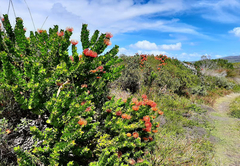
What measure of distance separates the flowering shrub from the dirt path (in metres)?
2.56

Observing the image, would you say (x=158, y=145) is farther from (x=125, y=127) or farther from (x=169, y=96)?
(x=169, y=96)

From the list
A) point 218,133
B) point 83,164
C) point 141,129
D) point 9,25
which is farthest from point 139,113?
point 218,133

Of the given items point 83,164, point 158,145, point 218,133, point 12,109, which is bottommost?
point 218,133

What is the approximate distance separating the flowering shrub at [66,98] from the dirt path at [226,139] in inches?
101

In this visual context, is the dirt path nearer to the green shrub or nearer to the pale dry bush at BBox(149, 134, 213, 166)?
the pale dry bush at BBox(149, 134, 213, 166)

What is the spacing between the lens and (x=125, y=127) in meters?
2.41

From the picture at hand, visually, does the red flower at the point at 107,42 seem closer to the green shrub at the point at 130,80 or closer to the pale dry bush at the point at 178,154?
the pale dry bush at the point at 178,154

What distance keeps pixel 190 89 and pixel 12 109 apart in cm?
980

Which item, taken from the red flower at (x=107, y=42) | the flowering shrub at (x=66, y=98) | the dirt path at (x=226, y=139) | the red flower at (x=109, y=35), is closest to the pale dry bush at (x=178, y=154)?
the dirt path at (x=226, y=139)

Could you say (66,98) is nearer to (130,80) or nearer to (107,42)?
(107,42)

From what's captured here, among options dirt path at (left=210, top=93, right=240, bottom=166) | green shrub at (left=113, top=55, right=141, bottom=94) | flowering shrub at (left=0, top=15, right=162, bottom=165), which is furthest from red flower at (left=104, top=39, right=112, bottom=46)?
green shrub at (left=113, top=55, right=141, bottom=94)

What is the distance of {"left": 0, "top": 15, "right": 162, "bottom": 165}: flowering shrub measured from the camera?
1841 mm

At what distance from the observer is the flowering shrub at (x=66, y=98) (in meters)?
1.84

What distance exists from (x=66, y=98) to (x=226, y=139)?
5547 millimetres
